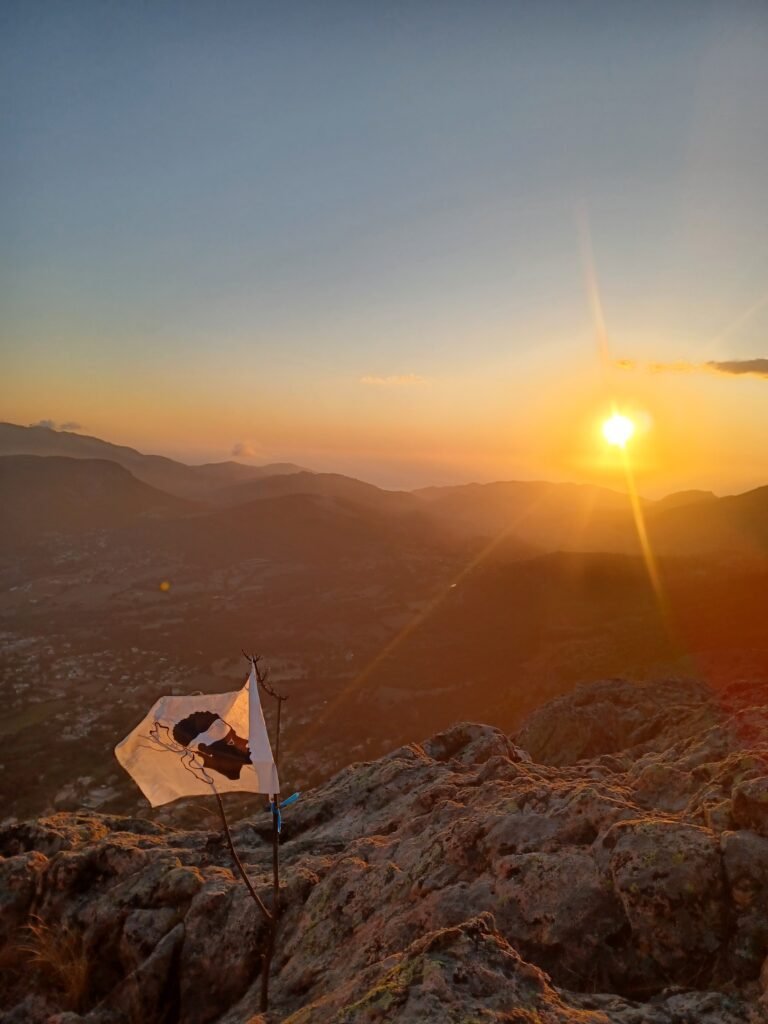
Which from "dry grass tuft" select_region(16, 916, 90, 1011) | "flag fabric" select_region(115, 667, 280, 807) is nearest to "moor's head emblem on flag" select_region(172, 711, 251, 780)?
"flag fabric" select_region(115, 667, 280, 807)

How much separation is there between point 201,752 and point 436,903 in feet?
12.1

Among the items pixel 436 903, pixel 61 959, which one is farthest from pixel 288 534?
pixel 436 903

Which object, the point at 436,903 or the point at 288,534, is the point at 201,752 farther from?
the point at 288,534

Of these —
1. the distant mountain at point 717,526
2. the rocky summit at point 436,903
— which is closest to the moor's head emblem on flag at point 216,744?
the rocky summit at point 436,903

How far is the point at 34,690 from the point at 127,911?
6888cm

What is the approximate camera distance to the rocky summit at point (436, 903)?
16.8ft

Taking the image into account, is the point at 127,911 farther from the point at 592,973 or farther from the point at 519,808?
the point at 592,973

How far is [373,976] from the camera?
18.1 ft

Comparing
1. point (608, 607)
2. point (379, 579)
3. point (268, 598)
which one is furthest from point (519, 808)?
point (379, 579)

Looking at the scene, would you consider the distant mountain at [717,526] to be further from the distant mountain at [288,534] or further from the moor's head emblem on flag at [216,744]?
the moor's head emblem on flag at [216,744]

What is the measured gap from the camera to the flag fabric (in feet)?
24.7

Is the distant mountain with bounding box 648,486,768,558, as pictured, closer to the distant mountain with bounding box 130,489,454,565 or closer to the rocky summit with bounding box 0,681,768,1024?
the distant mountain with bounding box 130,489,454,565

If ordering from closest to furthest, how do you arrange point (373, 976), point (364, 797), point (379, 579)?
point (373, 976) → point (364, 797) → point (379, 579)

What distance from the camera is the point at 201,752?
7.75m
